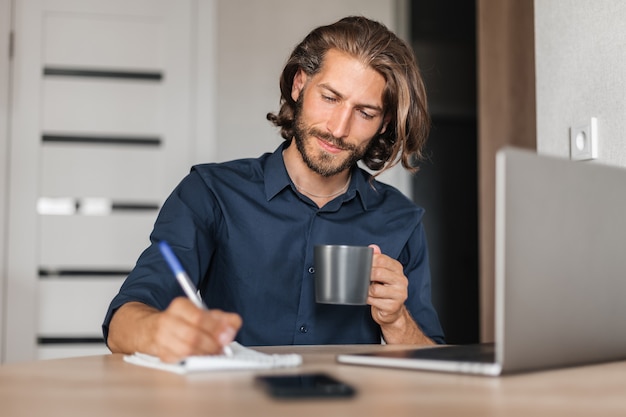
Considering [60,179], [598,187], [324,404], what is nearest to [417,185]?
[60,179]

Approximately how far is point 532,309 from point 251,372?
12.8 inches

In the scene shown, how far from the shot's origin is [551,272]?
2.88 ft

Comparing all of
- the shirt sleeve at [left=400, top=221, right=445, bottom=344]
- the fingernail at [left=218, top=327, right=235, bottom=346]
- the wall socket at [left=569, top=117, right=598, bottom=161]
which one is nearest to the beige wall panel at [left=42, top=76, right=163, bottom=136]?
the shirt sleeve at [left=400, top=221, right=445, bottom=344]

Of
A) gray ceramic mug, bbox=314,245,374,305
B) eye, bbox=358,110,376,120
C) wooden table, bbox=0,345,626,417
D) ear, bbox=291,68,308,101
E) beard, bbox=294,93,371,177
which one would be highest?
ear, bbox=291,68,308,101

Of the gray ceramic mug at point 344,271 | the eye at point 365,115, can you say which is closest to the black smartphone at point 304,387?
the gray ceramic mug at point 344,271

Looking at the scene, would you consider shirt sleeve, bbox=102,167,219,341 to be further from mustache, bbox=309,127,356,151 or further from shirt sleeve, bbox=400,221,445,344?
shirt sleeve, bbox=400,221,445,344

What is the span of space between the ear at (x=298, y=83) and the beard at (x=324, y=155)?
0.19 metres

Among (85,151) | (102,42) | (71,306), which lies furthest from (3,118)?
(71,306)

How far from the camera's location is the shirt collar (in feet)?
5.49

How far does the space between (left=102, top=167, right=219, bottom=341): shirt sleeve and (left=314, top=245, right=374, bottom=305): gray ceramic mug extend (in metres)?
0.29

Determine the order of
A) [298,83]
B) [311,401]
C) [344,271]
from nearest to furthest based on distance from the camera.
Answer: [311,401] → [344,271] → [298,83]

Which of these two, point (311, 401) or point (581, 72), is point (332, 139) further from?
point (311, 401)

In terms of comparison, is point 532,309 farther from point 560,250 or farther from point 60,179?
point 60,179

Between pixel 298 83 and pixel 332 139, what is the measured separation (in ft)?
1.04
